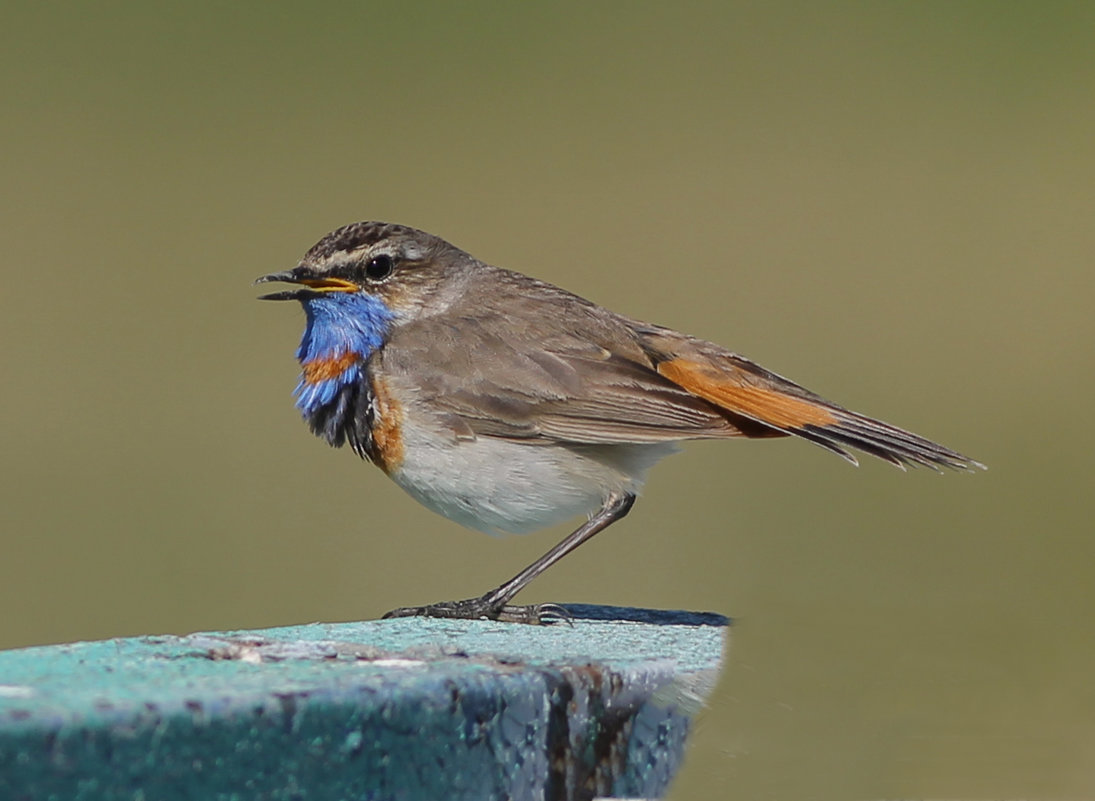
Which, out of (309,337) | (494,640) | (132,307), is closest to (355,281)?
(309,337)

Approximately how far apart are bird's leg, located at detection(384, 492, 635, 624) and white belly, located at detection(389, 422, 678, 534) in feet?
0.20

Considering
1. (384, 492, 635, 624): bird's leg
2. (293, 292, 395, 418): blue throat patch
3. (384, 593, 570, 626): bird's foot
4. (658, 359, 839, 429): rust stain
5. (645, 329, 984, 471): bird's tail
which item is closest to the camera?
(384, 593, 570, 626): bird's foot

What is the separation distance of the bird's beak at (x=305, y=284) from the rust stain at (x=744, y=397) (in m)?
1.06

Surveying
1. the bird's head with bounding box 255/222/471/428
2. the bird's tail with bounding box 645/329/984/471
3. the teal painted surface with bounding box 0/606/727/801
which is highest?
the bird's head with bounding box 255/222/471/428

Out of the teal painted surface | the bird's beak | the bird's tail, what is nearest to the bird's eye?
the bird's beak

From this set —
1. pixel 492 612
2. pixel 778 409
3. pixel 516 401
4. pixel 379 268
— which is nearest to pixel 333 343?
pixel 379 268

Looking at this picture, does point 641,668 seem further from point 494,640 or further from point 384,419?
point 384,419

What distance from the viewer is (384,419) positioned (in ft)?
17.4

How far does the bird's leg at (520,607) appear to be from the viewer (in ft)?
14.4

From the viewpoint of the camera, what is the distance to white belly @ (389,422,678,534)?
17.1 feet

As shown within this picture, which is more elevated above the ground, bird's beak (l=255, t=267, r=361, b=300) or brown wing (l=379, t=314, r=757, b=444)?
bird's beak (l=255, t=267, r=361, b=300)

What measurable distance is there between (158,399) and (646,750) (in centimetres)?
798

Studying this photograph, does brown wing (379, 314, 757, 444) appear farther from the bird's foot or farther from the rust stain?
the bird's foot

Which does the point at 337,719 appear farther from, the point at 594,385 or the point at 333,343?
the point at 333,343
